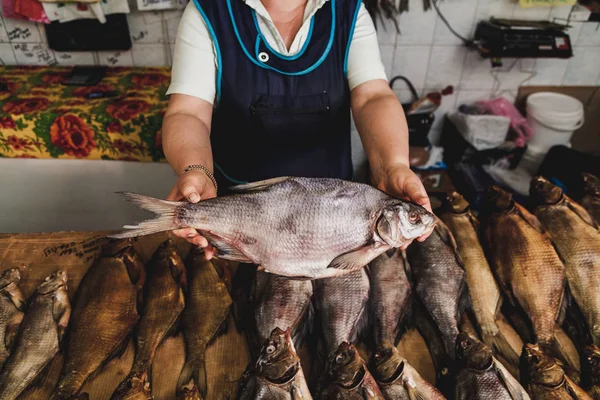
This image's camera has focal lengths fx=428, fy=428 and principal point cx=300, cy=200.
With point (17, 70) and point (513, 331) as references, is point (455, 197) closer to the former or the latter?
point (513, 331)

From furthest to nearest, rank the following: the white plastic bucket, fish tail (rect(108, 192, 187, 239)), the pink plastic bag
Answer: the pink plastic bag, the white plastic bucket, fish tail (rect(108, 192, 187, 239))

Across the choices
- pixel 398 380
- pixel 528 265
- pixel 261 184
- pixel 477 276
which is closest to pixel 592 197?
pixel 528 265

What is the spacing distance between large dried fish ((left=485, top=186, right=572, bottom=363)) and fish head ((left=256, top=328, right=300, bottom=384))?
2.88ft

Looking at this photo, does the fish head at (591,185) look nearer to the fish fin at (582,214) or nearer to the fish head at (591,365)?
the fish fin at (582,214)

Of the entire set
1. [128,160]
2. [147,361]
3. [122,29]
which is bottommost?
[128,160]

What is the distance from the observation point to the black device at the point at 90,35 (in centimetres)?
339

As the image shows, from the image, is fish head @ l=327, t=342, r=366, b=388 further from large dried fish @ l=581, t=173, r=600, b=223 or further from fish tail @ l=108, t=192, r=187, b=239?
large dried fish @ l=581, t=173, r=600, b=223

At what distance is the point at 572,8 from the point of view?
346 cm

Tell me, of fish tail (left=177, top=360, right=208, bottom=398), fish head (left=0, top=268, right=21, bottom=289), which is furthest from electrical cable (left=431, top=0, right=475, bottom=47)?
fish head (left=0, top=268, right=21, bottom=289)

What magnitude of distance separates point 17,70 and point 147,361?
10.7ft

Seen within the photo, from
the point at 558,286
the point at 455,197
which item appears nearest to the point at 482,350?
the point at 558,286

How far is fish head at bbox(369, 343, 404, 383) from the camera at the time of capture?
1.36m

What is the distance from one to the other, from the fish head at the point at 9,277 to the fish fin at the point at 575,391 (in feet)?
6.51

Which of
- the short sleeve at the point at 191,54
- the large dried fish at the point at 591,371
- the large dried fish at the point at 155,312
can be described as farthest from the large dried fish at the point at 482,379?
the short sleeve at the point at 191,54
